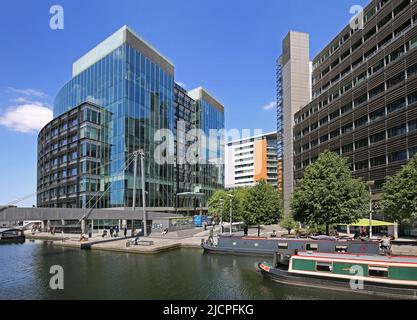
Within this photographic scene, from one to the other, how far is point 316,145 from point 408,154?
26449 millimetres

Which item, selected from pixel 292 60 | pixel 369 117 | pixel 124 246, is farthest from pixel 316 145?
pixel 124 246

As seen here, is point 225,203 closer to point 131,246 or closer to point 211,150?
point 131,246

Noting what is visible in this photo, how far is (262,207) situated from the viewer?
5300 centimetres

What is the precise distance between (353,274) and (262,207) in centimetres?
3008

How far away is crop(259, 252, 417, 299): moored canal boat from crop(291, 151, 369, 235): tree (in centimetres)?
1728

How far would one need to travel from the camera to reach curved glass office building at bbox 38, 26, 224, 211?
7069 centimetres

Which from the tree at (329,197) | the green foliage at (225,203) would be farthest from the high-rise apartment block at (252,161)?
the tree at (329,197)

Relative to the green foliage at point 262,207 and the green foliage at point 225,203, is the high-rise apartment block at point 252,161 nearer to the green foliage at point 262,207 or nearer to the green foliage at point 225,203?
the green foliage at point 225,203

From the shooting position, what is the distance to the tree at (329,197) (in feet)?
137

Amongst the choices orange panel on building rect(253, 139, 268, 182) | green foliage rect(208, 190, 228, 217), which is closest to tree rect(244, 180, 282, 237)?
green foliage rect(208, 190, 228, 217)

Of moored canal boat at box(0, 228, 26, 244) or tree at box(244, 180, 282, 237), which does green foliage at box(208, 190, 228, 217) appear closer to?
tree at box(244, 180, 282, 237)
